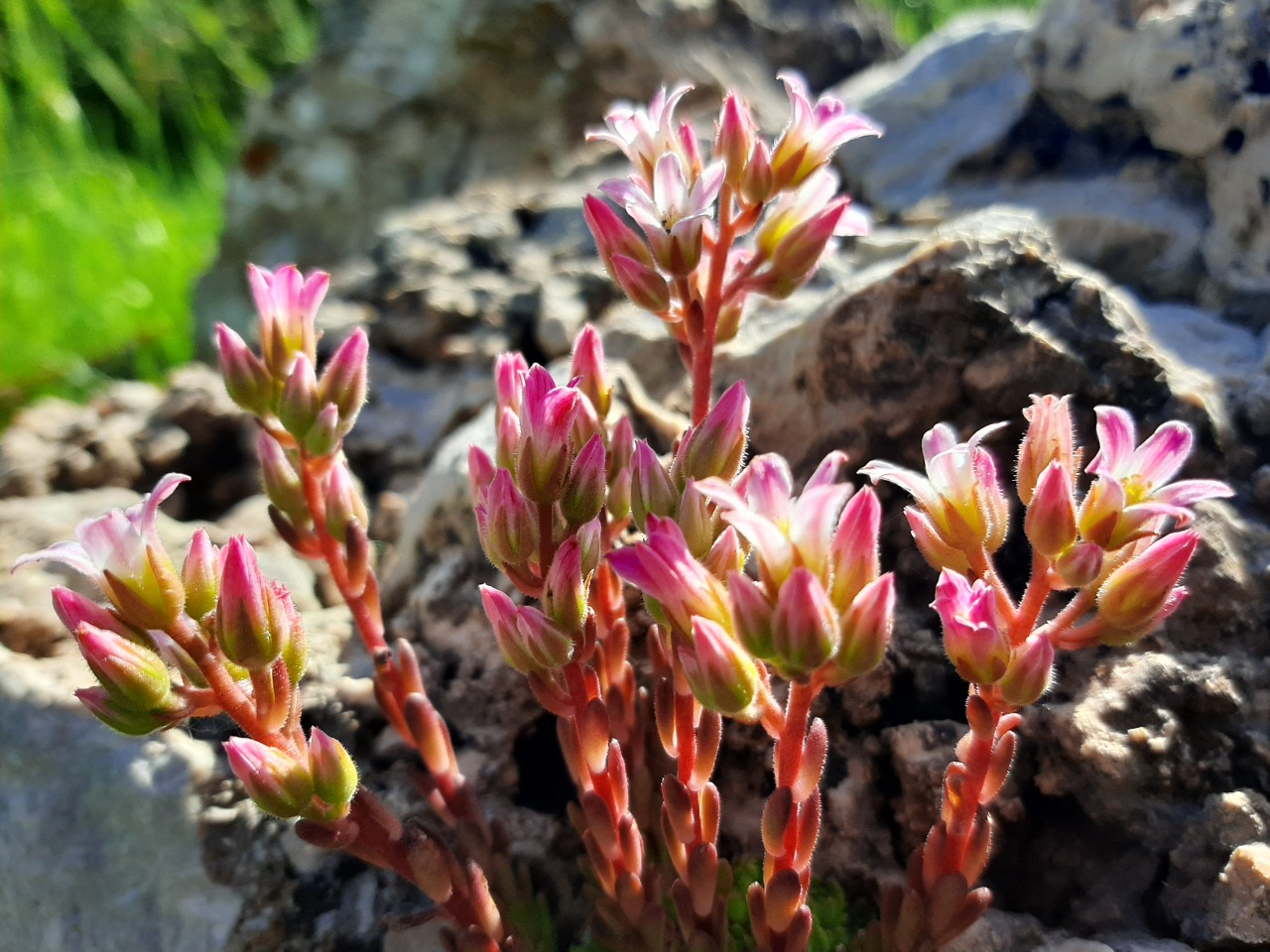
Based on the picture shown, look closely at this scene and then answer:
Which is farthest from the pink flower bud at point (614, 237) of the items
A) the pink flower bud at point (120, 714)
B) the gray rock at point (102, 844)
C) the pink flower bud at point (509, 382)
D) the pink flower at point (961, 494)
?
the gray rock at point (102, 844)

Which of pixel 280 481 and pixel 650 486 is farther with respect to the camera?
pixel 280 481

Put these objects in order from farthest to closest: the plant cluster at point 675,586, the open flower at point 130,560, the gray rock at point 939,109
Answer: the gray rock at point 939,109
the open flower at point 130,560
the plant cluster at point 675,586

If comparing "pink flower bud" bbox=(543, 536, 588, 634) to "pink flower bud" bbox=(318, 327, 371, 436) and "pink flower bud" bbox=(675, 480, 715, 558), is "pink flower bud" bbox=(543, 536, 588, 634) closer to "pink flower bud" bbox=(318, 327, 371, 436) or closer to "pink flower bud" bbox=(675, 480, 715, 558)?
"pink flower bud" bbox=(675, 480, 715, 558)

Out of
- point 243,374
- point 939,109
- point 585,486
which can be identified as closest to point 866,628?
point 585,486

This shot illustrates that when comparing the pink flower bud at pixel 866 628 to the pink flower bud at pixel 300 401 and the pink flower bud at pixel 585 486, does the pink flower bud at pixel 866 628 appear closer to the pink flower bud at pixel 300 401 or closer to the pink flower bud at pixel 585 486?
the pink flower bud at pixel 585 486

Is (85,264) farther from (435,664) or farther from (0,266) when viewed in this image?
(435,664)

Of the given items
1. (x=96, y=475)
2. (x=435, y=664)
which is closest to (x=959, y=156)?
(x=435, y=664)

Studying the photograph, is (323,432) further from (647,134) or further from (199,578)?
(647,134)
